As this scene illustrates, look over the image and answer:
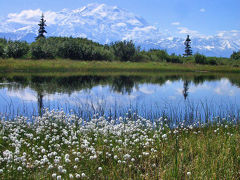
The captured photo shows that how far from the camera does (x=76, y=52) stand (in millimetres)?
61188

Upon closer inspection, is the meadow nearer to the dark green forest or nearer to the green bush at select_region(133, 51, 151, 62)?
the dark green forest

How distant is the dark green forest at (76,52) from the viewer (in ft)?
181

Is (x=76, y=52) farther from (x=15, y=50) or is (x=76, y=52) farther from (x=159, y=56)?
(x=159, y=56)

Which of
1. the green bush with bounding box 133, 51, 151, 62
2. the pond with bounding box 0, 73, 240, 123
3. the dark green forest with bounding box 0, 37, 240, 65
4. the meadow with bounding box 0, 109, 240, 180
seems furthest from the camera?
the green bush with bounding box 133, 51, 151, 62

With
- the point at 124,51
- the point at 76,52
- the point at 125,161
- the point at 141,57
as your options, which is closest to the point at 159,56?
the point at 141,57

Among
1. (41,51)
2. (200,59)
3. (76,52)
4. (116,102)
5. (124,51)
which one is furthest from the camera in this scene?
(200,59)

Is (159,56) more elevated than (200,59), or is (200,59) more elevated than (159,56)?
(159,56)

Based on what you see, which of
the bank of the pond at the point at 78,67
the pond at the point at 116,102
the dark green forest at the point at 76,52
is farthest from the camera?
the dark green forest at the point at 76,52

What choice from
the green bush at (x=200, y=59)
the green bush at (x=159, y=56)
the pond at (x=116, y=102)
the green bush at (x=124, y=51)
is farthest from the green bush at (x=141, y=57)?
the pond at (x=116, y=102)

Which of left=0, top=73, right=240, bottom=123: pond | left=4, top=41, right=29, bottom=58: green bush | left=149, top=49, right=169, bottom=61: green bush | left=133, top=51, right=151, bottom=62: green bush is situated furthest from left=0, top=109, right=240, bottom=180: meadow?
left=149, top=49, right=169, bottom=61: green bush

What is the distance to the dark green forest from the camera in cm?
5503

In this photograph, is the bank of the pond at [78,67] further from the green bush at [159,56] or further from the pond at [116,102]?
the pond at [116,102]

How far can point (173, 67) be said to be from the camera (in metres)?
66.0

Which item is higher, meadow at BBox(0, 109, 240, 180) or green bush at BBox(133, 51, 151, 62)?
green bush at BBox(133, 51, 151, 62)
